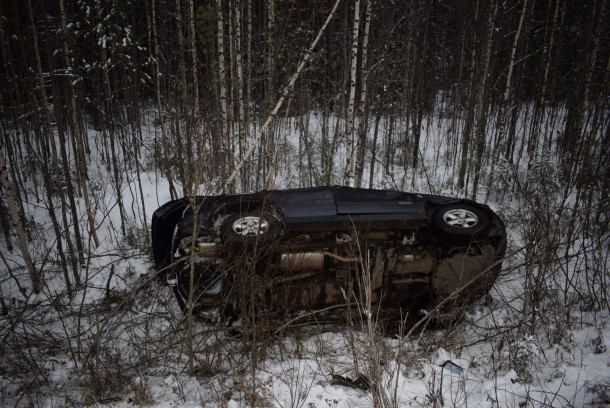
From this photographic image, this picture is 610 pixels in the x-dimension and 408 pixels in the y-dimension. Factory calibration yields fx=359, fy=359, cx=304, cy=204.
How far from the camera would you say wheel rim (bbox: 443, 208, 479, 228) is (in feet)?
14.5

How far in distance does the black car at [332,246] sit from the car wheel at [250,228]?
1cm

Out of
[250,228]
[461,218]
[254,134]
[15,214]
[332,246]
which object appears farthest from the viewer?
[254,134]

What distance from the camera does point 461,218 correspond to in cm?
450

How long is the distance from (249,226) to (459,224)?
2.56m

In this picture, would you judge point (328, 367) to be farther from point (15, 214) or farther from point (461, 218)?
point (15, 214)

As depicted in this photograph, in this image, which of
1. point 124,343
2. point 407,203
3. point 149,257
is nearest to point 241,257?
point 407,203

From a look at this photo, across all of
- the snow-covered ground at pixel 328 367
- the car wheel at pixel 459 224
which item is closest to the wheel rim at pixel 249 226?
the snow-covered ground at pixel 328 367

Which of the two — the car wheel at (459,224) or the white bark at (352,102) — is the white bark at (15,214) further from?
the car wheel at (459,224)

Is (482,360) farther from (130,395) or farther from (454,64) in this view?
(454,64)

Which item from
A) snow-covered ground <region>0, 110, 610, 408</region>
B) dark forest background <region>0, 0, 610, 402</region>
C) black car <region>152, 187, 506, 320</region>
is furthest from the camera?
dark forest background <region>0, 0, 610, 402</region>

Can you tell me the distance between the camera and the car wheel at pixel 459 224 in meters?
4.22

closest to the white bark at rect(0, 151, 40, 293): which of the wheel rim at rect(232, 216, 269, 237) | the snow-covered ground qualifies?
the snow-covered ground

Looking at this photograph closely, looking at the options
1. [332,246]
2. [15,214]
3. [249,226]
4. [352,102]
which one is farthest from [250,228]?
[352,102]

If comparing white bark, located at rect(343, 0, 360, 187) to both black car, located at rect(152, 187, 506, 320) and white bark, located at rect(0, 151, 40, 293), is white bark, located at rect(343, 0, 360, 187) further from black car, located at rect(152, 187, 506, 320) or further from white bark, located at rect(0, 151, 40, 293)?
white bark, located at rect(0, 151, 40, 293)
